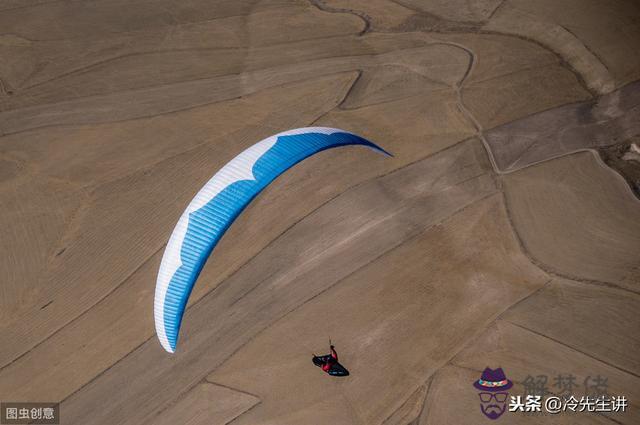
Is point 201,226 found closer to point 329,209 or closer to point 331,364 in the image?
point 331,364

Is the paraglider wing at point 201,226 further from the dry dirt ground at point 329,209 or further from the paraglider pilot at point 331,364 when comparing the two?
the paraglider pilot at point 331,364

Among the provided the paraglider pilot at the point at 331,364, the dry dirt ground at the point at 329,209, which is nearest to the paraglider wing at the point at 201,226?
the dry dirt ground at the point at 329,209

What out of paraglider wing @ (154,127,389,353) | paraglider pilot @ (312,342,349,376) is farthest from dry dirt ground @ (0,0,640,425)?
paraglider wing @ (154,127,389,353)

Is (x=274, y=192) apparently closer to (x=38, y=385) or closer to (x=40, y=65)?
(x=38, y=385)

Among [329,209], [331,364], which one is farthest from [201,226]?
[329,209]

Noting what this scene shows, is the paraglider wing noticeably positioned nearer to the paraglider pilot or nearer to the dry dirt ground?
the dry dirt ground

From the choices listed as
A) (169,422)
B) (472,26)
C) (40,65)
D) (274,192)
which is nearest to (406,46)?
(472,26)
